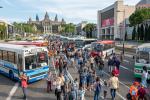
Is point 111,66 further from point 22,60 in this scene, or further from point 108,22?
point 108,22

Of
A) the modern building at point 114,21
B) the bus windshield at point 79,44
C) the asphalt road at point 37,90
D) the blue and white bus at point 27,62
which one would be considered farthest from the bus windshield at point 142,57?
the modern building at point 114,21

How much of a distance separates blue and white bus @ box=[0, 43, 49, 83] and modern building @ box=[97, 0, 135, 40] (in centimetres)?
8102

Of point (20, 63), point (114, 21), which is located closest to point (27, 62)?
point (20, 63)

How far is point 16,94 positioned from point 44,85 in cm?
282

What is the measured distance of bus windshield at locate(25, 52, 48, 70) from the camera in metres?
19.2

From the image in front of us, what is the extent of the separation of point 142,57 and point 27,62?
8570 mm

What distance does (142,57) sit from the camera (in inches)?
811

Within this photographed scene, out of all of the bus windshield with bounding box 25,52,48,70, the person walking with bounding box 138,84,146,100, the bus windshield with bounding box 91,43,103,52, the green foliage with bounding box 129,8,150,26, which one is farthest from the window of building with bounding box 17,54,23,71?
the green foliage with bounding box 129,8,150,26

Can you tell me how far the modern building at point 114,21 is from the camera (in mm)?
109438

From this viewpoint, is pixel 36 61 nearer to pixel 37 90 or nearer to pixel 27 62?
pixel 27 62

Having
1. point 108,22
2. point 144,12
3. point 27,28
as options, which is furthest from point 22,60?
point 27,28

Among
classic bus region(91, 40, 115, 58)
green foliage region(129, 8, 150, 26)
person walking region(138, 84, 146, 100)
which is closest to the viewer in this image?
person walking region(138, 84, 146, 100)

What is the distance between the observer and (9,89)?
18.8 metres

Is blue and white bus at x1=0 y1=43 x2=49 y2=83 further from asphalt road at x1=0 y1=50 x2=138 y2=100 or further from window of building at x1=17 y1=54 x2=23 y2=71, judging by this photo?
asphalt road at x1=0 y1=50 x2=138 y2=100
